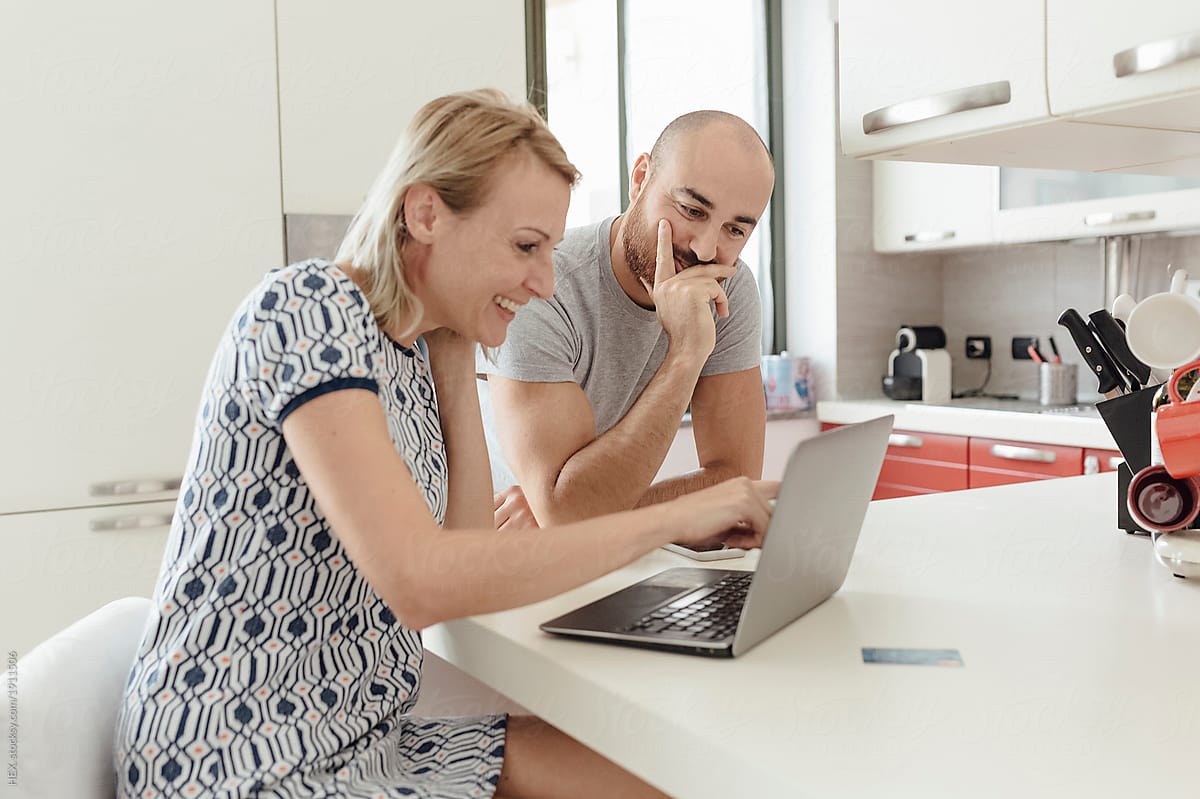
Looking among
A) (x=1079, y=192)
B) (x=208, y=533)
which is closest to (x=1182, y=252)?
(x=1079, y=192)

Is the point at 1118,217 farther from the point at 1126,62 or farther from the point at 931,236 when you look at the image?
the point at 1126,62

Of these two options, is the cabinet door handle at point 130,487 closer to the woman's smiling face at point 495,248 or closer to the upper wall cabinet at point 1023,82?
the woman's smiling face at point 495,248

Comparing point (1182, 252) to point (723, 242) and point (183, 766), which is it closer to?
point (723, 242)

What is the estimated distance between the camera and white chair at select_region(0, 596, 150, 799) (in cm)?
84

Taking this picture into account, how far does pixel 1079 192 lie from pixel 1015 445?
0.76 metres

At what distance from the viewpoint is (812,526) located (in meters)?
0.95

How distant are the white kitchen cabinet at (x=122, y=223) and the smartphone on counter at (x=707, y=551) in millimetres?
1363

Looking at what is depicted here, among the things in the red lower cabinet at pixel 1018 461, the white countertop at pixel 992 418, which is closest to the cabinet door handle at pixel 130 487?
the white countertop at pixel 992 418

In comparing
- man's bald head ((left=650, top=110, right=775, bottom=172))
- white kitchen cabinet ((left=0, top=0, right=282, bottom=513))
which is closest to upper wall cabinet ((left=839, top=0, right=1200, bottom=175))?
man's bald head ((left=650, top=110, right=775, bottom=172))

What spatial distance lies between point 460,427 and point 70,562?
1.28 metres

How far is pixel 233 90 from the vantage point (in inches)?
89.4

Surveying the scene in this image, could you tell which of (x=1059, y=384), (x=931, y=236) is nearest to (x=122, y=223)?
(x=931, y=236)

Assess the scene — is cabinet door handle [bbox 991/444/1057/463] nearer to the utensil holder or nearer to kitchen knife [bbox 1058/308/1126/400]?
the utensil holder

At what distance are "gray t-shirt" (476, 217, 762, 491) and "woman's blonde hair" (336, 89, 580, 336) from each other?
50 cm
